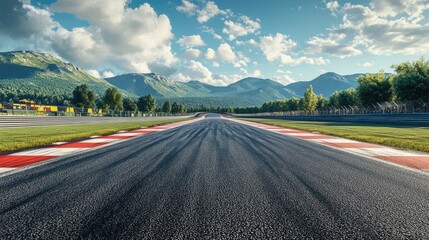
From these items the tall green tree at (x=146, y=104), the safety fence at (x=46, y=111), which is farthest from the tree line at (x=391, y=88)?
the tall green tree at (x=146, y=104)

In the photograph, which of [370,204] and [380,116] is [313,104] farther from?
[370,204]

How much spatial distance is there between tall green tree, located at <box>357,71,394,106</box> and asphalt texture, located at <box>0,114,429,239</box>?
58.9 m

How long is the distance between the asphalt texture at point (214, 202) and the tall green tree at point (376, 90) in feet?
193

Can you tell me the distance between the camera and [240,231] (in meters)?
2.23

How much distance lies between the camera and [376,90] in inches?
2101

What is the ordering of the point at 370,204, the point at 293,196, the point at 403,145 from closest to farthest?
the point at 370,204 → the point at 293,196 → the point at 403,145

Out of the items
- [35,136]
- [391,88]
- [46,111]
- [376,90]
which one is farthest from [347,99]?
[35,136]

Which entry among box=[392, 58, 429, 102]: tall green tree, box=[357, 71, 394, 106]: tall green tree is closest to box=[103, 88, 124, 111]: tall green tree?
box=[357, 71, 394, 106]: tall green tree

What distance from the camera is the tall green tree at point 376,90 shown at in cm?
5268

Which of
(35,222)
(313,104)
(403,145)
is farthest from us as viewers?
(313,104)

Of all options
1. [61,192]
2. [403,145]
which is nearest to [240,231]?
[61,192]

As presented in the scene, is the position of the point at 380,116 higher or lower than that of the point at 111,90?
lower

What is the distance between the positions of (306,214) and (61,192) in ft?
11.1

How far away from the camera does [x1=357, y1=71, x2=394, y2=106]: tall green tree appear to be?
52681mm
